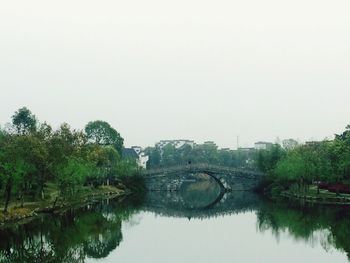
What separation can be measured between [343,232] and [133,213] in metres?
22.0

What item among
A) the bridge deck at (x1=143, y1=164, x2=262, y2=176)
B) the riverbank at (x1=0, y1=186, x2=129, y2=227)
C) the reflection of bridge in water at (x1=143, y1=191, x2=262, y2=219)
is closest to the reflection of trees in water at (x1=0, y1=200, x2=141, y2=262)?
the riverbank at (x1=0, y1=186, x2=129, y2=227)

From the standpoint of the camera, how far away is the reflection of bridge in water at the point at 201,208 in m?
58.2

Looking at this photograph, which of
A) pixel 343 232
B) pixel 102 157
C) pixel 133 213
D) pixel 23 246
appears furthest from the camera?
pixel 102 157

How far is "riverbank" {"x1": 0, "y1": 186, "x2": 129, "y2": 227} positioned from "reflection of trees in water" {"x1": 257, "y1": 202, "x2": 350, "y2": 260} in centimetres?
1750

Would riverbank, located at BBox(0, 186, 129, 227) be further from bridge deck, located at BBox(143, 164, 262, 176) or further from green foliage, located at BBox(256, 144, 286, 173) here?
green foliage, located at BBox(256, 144, 286, 173)

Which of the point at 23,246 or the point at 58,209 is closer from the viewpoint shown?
the point at 23,246

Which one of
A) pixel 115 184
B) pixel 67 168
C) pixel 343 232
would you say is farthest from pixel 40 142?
pixel 115 184

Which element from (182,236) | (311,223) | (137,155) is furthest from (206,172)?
(137,155)

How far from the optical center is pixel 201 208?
6500 centimetres

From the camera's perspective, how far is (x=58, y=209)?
51406 mm

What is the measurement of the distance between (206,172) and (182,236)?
43360 millimetres

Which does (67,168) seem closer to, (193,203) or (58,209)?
(58,209)

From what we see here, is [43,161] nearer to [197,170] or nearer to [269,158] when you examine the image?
[197,170]

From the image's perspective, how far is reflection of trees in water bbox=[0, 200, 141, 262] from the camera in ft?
102
